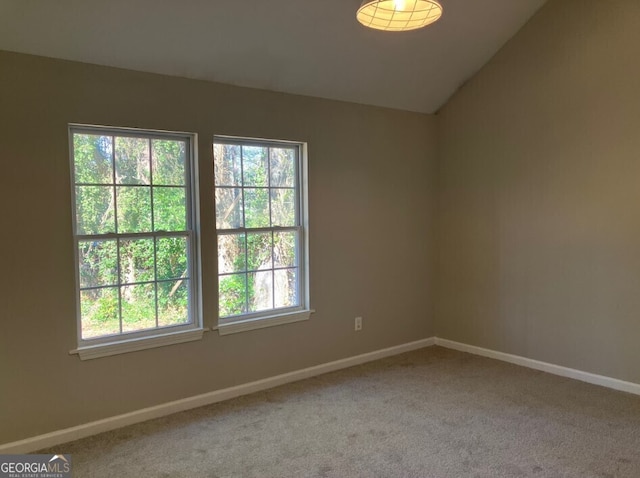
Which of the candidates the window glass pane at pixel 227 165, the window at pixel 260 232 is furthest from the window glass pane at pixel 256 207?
the window glass pane at pixel 227 165

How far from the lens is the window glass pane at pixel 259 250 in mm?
3785

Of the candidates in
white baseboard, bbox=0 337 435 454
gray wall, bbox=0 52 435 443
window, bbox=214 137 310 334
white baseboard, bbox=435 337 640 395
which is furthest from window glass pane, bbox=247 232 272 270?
white baseboard, bbox=435 337 640 395

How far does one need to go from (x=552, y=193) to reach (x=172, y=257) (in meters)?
2.97

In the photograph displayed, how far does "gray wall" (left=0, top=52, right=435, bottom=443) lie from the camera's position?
9.24 ft

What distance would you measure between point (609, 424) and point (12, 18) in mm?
4099

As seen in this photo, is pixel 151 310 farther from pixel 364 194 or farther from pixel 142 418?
pixel 364 194

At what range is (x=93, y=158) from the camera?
3109 mm

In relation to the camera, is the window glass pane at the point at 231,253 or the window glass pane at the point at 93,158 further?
the window glass pane at the point at 231,253

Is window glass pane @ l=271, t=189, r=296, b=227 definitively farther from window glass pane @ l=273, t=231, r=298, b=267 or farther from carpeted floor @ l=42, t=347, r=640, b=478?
carpeted floor @ l=42, t=347, r=640, b=478

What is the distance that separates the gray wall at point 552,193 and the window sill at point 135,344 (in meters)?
2.60

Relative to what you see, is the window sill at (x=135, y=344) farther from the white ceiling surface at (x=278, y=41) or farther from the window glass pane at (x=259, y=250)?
the white ceiling surface at (x=278, y=41)

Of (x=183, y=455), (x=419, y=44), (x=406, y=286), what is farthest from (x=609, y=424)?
(x=419, y=44)

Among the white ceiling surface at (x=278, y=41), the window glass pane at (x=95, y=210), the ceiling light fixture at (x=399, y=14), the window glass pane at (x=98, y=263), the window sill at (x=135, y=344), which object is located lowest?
the window sill at (x=135, y=344)

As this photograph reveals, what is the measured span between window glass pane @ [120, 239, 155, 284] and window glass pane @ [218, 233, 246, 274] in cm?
49
